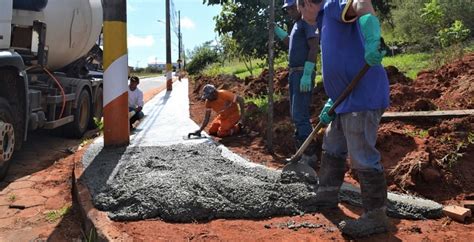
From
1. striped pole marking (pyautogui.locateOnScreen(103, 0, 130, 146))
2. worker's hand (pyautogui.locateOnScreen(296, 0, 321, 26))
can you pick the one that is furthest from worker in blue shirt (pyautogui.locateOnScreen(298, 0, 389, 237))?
striped pole marking (pyautogui.locateOnScreen(103, 0, 130, 146))

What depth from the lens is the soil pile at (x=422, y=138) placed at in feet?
12.5

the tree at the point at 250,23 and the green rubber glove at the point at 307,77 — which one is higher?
the tree at the point at 250,23

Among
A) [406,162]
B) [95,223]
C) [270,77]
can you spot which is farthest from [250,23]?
[95,223]

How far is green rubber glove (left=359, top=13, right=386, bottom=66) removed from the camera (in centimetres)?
274

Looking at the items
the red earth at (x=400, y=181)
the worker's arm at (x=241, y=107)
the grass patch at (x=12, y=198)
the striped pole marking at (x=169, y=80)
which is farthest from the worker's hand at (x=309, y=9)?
the striped pole marking at (x=169, y=80)

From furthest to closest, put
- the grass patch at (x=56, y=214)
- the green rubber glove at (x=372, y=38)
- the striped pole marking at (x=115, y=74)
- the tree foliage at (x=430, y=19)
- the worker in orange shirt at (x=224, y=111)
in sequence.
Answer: the tree foliage at (x=430, y=19)
the worker in orange shirt at (x=224, y=111)
the striped pole marking at (x=115, y=74)
the grass patch at (x=56, y=214)
the green rubber glove at (x=372, y=38)

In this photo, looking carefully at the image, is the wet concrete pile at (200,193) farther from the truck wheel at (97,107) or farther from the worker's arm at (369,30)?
the truck wheel at (97,107)

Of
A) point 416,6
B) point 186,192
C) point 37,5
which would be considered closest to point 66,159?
point 37,5

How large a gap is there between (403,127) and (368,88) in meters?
2.23

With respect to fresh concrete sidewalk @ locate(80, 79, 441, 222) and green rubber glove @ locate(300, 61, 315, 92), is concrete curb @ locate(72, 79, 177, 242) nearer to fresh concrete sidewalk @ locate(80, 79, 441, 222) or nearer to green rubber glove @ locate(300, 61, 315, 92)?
fresh concrete sidewalk @ locate(80, 79, 441, 222)

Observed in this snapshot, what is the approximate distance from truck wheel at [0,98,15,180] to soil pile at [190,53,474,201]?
103 inches

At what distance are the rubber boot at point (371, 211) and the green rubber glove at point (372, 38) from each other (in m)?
0.74

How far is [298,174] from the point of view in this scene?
3857 millimetres

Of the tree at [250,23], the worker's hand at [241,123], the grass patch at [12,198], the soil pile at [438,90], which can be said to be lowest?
the grass patch at [12,198]
